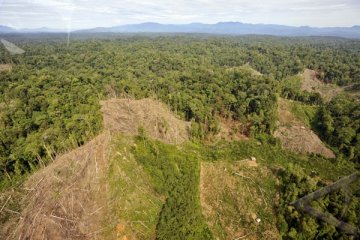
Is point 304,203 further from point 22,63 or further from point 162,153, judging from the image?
point 22,63

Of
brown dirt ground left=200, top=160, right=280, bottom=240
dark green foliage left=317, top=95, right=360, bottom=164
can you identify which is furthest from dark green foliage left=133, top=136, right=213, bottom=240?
dark green foliage left=317, top=95, right=360, bottom=164

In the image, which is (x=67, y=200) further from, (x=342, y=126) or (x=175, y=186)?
(x=342, y=126)

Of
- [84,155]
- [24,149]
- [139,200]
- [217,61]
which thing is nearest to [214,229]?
[139,200]

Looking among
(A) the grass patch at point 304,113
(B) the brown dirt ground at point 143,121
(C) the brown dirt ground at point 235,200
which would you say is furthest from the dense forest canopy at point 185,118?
(B) the brown dirt ground at point 143,121

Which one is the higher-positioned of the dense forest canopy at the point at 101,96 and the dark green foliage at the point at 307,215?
the dense forest canopy at the point at 101,96

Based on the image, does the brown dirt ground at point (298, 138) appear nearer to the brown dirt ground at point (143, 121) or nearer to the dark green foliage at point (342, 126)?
the dark green foliage at point (342, 126)
